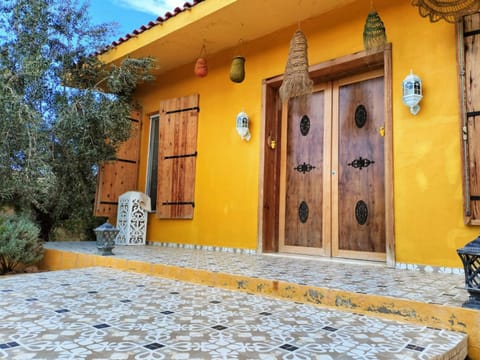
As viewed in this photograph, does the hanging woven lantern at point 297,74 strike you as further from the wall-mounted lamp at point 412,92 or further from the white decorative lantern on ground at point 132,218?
the white decorative lantern on ground at point 132,218

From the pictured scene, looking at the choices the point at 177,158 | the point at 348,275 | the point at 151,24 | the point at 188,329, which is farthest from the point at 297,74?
the point at 188,329

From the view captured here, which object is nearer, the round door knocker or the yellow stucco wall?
the yellow stucco wall

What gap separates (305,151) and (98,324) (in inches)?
115

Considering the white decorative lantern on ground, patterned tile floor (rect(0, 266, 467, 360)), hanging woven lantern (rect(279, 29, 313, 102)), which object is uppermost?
hanging woven lantern (rect(279, 29, 313, 102))

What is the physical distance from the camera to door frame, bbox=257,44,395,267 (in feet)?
10.6

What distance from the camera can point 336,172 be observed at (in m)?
3.71

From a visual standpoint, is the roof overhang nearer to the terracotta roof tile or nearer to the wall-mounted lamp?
the terracotta roof tile

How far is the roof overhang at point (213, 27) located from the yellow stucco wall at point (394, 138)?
0.15 metres

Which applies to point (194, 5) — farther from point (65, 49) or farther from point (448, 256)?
point (448, 256)

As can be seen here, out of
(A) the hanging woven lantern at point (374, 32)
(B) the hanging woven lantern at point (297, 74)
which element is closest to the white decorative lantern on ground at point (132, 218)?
(B) the hanging woven lantern at point (297, 74)

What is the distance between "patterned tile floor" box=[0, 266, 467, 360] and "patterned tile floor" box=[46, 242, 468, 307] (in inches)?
6.4

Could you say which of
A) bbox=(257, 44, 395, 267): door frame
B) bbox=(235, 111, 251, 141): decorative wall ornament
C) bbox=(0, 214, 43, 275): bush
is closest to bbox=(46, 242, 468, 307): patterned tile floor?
bbox=(257, 44, 395, 267): door frame

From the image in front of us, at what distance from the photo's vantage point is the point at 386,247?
Answer: 3.11m

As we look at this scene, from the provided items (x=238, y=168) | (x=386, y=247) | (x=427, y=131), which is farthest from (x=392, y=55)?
(x=238, y=168)
